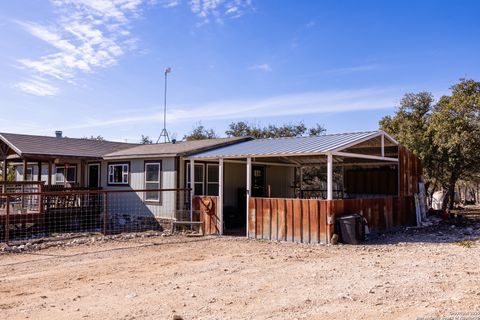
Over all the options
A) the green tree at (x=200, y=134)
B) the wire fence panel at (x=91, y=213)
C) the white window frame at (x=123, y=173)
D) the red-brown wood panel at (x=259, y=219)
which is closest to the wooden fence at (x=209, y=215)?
the wire fence panel at (x=91, y=213)

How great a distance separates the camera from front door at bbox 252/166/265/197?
705 inches

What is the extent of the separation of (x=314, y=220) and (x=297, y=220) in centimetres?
52

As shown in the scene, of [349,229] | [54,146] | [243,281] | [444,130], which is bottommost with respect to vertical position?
[243,281]

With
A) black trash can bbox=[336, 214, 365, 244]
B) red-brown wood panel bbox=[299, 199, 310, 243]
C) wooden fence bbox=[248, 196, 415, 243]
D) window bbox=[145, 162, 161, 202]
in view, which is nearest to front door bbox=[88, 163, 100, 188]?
window bbox=[145, 162, 161, 202]

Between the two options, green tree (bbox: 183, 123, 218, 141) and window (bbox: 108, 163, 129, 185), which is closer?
window (bbox: 108, 163, 129, 185)

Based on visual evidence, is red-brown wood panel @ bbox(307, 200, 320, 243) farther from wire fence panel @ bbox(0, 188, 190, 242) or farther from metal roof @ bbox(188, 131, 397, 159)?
wire fence panel @ bbox(0, 188, 190, 242)

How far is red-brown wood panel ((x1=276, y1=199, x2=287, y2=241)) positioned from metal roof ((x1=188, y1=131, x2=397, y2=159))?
1367 mm

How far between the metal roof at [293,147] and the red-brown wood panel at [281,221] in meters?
1.37

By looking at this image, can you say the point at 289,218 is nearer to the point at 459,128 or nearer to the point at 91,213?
the point at 91,213

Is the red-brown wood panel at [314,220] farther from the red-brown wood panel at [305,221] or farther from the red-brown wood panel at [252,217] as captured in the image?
the red-brown wood panel at [252,217]

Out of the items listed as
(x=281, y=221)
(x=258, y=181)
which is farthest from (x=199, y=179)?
(x=281, y=221)

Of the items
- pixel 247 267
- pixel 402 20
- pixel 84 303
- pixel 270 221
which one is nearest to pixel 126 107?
pixel 270 221

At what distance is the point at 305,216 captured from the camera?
11.8 metres

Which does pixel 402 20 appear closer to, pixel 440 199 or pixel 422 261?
pixel 422 261
